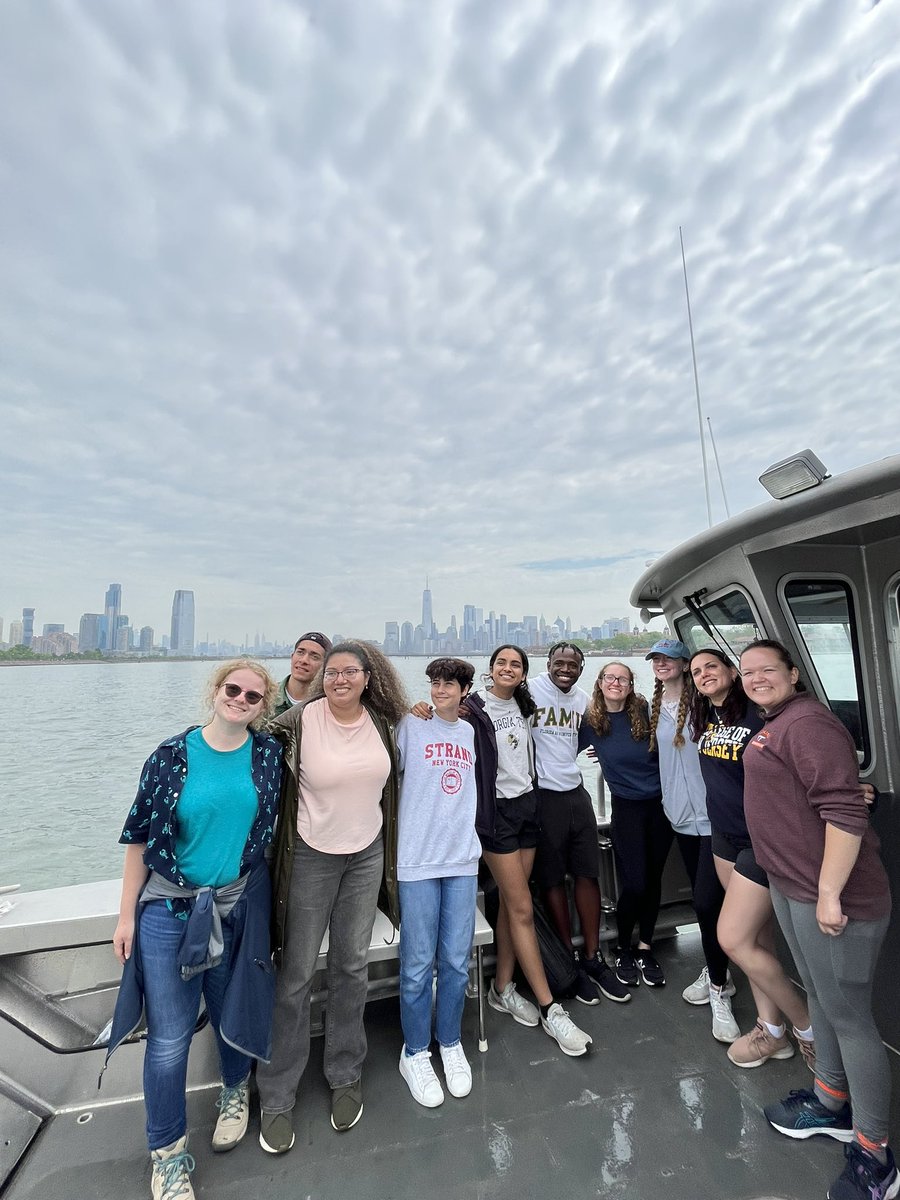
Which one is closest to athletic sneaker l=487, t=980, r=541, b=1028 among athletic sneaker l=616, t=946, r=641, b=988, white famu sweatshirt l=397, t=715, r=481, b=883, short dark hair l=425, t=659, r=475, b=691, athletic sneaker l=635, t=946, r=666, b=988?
athletic sneaker l=616, t=946, r=641, b=988

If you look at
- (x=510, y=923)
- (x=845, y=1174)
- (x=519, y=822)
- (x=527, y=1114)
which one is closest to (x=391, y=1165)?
(x=527, y=1114)

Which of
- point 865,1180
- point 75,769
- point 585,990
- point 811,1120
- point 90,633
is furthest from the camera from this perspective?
point 90,633

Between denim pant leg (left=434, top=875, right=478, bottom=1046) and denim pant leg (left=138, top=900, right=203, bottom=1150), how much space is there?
2.99 ft

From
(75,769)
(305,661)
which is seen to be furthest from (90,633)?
(305,661)

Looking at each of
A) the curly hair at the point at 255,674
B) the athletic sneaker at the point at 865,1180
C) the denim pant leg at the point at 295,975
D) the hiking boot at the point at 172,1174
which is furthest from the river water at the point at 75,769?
the athletic sneaker at the point at 865,1180

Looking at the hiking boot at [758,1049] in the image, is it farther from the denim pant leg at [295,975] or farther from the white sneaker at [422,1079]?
the denim pant leg at [295,975]

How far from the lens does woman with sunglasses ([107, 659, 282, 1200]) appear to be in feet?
5.42

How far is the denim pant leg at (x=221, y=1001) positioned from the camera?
1.79 m

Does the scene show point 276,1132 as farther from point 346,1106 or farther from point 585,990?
point 585,990

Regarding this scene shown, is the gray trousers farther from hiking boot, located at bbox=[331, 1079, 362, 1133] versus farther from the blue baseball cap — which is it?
the blue baseball cap

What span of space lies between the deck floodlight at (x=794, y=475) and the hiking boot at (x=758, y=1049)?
217cm

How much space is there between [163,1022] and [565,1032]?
5.32 feet

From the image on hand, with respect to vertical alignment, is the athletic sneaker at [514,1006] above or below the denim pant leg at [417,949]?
below

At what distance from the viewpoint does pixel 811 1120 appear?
6.20 ft
